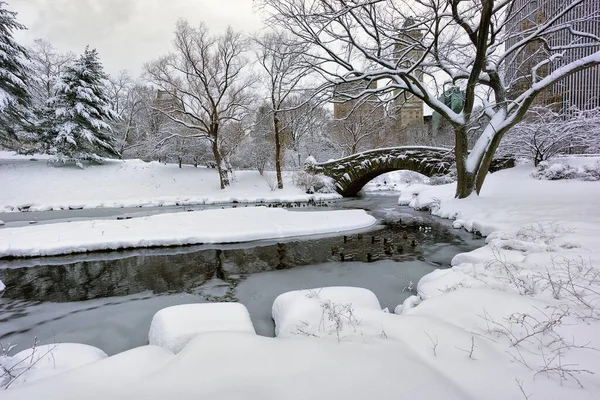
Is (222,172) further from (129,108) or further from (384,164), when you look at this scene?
(129,108)

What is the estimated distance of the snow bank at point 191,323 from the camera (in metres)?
2.89

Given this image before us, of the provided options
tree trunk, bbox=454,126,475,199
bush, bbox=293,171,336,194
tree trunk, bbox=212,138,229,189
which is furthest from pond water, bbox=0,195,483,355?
tree trunk, bbox=212,138,229,189

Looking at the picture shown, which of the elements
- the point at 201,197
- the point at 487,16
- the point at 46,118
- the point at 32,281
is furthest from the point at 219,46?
the point at 32,281

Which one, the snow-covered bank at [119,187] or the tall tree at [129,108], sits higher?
the tall tree at [129,108]

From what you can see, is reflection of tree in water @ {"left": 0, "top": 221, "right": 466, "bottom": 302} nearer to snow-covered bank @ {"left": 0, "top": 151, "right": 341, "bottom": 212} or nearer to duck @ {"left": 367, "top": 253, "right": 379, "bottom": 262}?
duck @ {"left": 367, "top": 253, "right": 379, "bottom": 262}

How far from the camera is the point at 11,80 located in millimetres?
19203

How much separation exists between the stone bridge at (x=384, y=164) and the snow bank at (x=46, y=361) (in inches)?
603

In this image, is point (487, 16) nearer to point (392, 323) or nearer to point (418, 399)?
point (392, 323)

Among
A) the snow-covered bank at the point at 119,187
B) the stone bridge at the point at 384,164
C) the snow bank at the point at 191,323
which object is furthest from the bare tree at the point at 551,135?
the snow bank at the point at 191,323

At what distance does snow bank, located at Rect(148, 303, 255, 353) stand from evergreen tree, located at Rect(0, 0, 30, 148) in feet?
81.1

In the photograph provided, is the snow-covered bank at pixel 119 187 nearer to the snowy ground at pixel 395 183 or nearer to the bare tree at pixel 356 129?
the bare tree at pixel 356 129

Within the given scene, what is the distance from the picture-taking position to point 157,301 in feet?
15.7

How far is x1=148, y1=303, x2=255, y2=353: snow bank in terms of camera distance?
114 inches

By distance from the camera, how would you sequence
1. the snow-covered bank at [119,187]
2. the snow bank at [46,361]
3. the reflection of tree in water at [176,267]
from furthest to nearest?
the snow-covered bank at [119,187] < the reflection of tree in water at [176,267] < the snow bank at [46,361]
